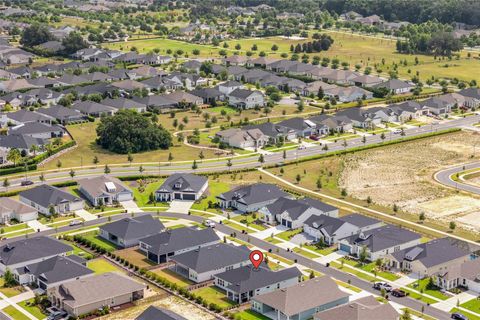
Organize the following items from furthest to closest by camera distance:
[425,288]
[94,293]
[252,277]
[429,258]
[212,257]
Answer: [429,258] < [212,257] < [425,288] < [252,277] < [94,293]

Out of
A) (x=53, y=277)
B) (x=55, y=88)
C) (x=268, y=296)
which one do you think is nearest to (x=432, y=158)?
(x=268, y=296)

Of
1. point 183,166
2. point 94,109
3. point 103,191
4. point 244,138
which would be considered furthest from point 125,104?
point 103,191

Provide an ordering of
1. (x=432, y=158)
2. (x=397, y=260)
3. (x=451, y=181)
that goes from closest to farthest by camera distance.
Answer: (x=397, y=260), (x=451, y=181), (x=432, y=158)

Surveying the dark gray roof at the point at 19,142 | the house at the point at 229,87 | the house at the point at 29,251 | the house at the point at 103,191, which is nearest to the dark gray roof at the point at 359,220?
the house at the point at 103,191

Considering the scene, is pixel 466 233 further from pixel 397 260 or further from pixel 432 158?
pixel 432 158

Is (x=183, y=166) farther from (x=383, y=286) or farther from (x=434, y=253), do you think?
(x=383, y=286)

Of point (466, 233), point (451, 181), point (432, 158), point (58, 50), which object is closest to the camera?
point (466, 233)
